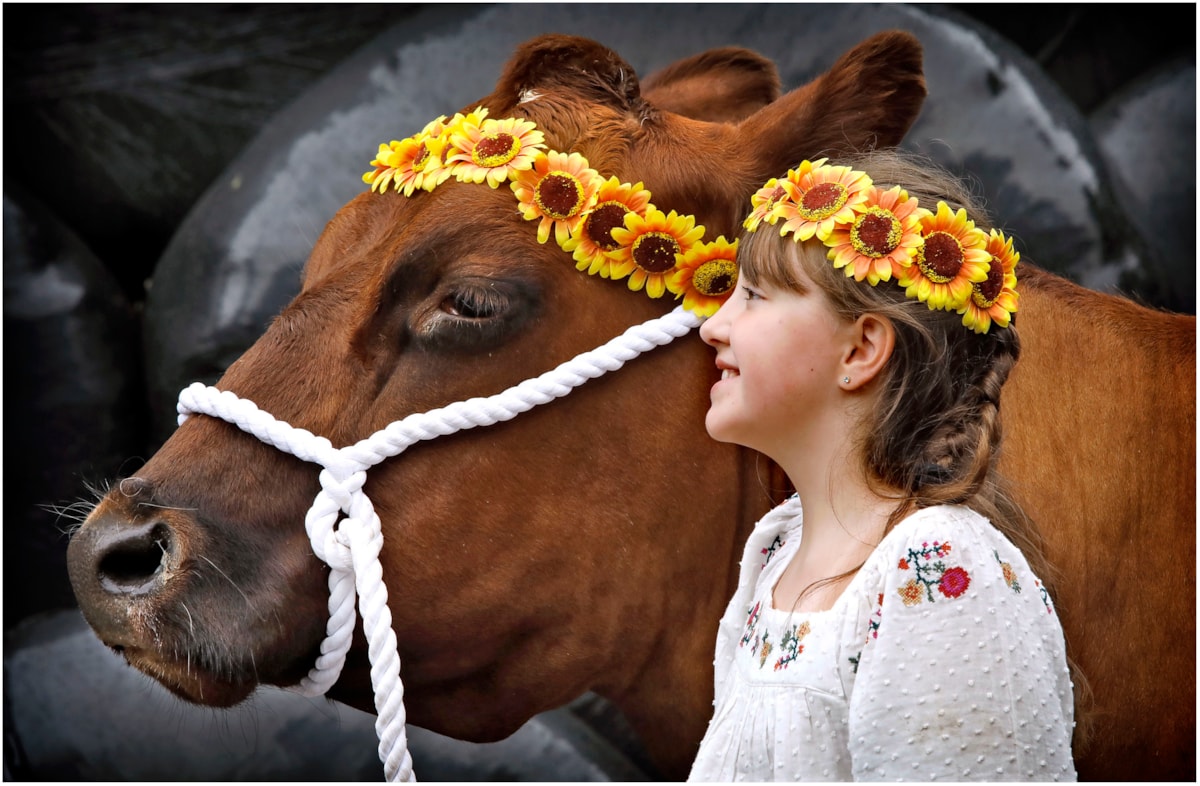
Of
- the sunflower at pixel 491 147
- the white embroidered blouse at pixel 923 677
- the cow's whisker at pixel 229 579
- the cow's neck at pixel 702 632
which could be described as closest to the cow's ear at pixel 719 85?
the sunflower at pixel 491 147

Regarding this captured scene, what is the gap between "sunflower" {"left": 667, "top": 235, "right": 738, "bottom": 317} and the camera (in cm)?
169

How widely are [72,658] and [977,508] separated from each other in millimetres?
2345

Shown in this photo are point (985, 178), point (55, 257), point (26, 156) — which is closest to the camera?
point (985, 178)

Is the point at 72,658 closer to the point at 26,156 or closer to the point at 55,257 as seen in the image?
the point at 55,257

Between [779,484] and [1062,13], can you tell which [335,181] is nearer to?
[779,484]

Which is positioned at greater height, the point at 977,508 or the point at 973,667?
the point at 977,508

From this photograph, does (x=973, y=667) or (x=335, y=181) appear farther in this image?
(x=335, y=181)

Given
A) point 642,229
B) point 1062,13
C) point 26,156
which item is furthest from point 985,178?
point 26,156

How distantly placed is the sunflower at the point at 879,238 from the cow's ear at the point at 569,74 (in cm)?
45

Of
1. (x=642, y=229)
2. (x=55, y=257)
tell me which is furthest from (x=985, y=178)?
(x=55, y=257)

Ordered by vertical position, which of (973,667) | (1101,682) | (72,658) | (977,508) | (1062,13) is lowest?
(72,658)

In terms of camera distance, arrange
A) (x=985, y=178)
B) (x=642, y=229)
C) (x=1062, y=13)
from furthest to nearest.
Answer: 1. (x=1062, y=13)
2. (x=985, y=178)
3. (x=642, y=229)

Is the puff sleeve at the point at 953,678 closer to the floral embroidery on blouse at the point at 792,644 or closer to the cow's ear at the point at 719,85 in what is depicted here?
the floral embroidery on blouse at the point at 792,644

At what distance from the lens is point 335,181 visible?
9.40 feet
